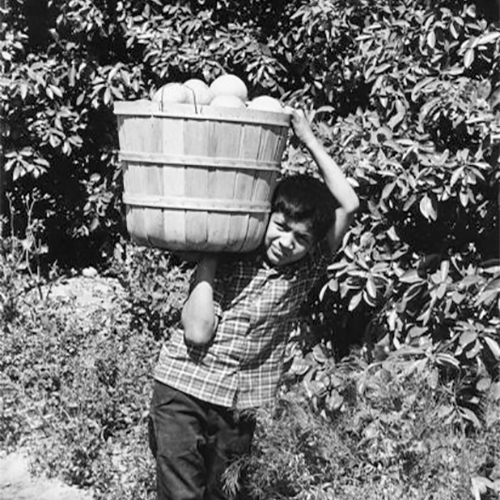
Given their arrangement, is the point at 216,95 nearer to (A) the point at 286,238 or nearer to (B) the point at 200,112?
(B) the point at 200,112

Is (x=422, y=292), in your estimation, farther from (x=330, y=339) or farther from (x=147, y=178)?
(x=147, y=178)

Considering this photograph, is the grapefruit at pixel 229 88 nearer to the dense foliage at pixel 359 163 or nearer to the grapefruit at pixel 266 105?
the grapefruit at pixel 266 105

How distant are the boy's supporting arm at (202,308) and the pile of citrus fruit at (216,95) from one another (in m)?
0.38

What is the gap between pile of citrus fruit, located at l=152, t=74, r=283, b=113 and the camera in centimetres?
244

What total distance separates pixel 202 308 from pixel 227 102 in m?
0.51

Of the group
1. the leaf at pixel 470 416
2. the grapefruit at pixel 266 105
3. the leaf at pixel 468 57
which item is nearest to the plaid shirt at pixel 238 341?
the grapefruit at pixel 266 105

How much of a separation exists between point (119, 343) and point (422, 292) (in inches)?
50.5

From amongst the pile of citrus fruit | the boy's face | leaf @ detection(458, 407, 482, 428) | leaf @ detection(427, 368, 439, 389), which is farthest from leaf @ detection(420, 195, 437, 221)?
the pile of citrus fruit

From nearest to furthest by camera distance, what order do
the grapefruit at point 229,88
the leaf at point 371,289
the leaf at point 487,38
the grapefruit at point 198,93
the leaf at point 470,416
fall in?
the grapefruit at point 198,93, the grapefruit at point 229,88, the leaf at point 470,416, the leaf at point 487,38, the leaf at point 371,289

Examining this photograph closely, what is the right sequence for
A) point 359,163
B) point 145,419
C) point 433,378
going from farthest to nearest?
point 145,419 < point 359,163 < point 433,378

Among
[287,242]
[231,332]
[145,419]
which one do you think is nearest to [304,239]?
[287,242]

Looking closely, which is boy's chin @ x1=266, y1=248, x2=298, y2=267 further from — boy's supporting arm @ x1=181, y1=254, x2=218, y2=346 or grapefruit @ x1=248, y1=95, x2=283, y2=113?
grapefruit @ x1=248, y1=95, x2=283, y2=113

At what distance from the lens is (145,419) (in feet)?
12.2

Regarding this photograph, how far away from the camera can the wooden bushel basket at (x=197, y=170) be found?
238 centimetres
